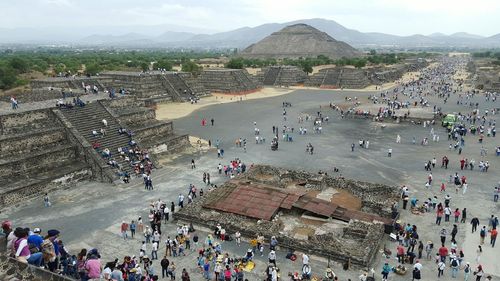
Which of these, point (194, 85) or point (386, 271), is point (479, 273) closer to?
point (386, 271)

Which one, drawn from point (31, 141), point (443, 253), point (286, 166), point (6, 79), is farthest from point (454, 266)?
point (6, 79)

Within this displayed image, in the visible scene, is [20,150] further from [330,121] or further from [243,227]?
[330,121]

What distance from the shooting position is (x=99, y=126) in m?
29.1

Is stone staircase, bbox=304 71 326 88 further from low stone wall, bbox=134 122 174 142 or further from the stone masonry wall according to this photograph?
the stone masonry wall

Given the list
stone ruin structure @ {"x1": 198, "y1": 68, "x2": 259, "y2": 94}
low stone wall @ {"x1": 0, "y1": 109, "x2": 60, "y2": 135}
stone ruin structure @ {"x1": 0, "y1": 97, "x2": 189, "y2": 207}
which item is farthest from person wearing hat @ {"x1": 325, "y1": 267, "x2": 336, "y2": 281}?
stone ruin structure @ {"x1": 198, "y1": 68, "x2": 259, "y2": 94}

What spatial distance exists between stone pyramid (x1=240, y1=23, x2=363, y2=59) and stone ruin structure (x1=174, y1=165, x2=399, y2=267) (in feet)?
445

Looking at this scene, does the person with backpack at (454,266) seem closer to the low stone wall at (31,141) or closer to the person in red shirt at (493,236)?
the person in red shirt at (493,236)

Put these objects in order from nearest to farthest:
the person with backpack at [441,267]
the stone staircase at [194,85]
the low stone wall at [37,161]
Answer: the person with backpack at [441,267] → the low stone wall at [37,161] → the stone staircase at [194,85]

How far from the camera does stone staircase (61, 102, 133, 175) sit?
27000 mm

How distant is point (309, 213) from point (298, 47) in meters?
151

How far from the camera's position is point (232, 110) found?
179 feet

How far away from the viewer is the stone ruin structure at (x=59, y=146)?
2264 cm

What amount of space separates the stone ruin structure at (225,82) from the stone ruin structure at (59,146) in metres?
39.7

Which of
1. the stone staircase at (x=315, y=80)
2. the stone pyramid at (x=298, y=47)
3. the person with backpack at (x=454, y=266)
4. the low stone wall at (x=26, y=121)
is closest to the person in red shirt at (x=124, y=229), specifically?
the low stone wall at (x=26, y=121)
